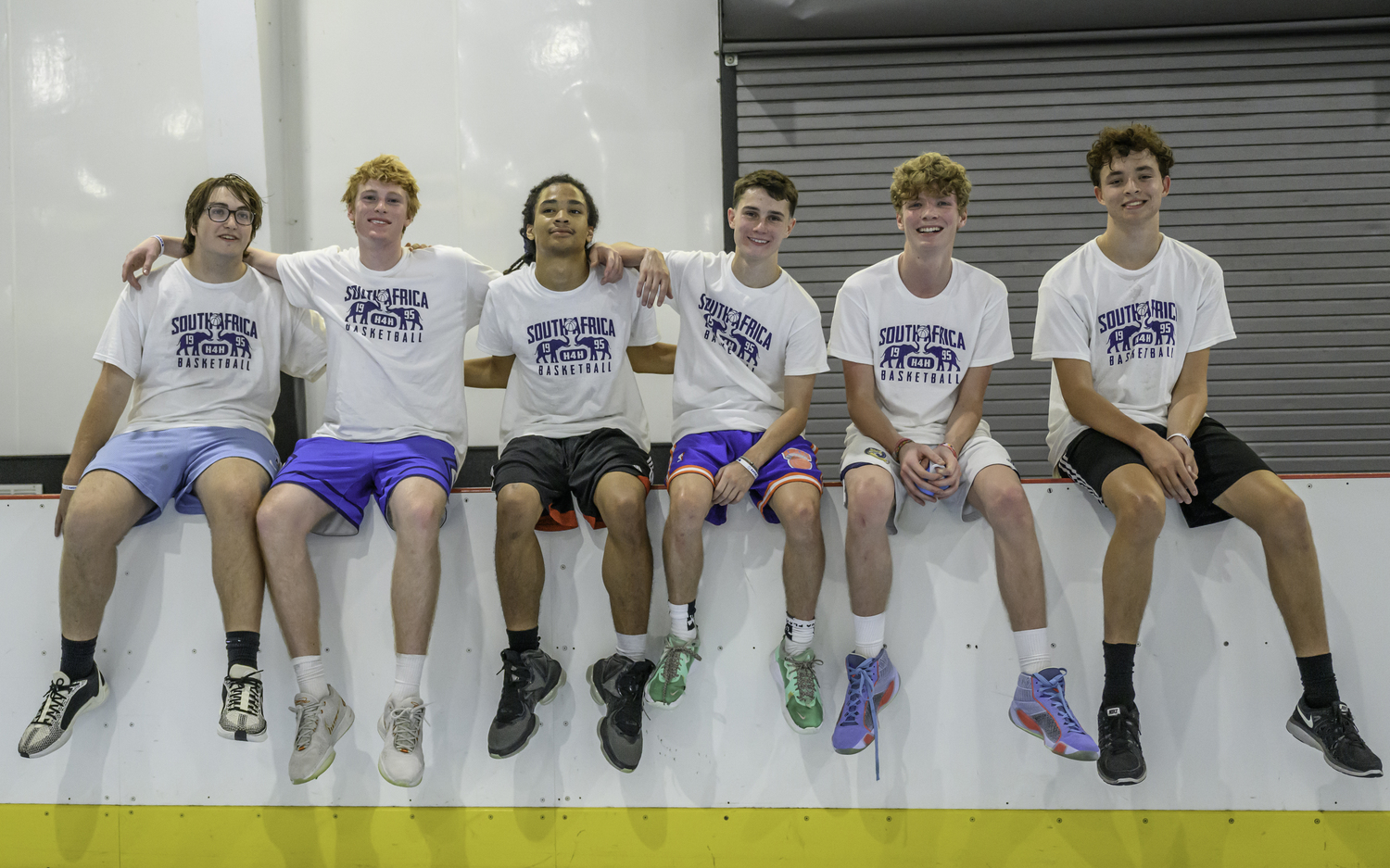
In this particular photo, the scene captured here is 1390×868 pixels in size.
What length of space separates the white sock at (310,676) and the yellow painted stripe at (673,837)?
0.48 m

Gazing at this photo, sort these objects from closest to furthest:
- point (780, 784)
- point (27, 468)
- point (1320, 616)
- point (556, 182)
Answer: point (1320, 616) < point (780, 784) < point (556, 182) < point (27, 468)

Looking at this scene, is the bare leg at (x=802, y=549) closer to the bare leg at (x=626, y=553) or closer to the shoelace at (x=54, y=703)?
the bare leg at (x=626, y=553)

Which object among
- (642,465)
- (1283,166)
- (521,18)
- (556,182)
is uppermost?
(521,18)

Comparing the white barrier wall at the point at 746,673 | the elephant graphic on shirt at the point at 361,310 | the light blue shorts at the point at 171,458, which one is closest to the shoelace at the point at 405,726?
the white barrier wall at the point at 746,673

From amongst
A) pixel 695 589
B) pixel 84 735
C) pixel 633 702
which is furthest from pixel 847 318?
pixel 84 735

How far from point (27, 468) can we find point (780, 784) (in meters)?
3.83

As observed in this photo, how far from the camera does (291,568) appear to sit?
2.35 meters

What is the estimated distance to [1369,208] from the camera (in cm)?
367

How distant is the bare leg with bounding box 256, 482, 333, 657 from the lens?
7.65 ft

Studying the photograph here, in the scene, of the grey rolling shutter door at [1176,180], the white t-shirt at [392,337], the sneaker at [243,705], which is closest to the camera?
the sneaker at [243,705]

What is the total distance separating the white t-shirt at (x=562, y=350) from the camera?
2.60m

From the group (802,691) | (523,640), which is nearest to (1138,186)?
(802,691)

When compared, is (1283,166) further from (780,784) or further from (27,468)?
(27,468)

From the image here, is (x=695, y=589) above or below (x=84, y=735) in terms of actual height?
above
